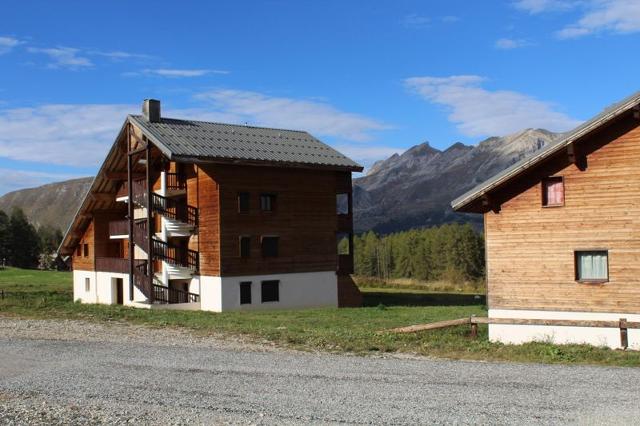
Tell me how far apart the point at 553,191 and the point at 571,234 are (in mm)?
1399

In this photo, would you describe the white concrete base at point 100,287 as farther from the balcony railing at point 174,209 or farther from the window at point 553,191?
the window at point 553,191

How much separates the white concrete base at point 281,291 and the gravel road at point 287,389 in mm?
16295

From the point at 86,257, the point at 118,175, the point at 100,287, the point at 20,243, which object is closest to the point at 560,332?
the point at 118,175

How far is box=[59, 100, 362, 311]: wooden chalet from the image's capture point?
35.4 metres

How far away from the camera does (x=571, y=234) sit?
20344 millimetres

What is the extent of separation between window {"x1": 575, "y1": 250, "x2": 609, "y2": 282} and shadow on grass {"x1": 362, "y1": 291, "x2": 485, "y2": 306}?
65.7 ft

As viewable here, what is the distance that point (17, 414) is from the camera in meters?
11.5

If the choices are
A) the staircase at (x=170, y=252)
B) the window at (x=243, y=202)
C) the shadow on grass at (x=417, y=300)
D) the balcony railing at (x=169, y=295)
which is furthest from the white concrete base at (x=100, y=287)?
the shadow on grass at (x=417, y=300)

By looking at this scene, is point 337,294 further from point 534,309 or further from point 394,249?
point 394,249

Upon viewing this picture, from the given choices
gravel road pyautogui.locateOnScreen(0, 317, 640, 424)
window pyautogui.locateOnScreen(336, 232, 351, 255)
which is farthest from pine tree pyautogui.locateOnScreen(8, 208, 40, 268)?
gravel road pyautogui.locateOnScreen(0, 317, 640, 424)

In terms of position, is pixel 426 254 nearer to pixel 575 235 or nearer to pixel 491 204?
pixel 491 204

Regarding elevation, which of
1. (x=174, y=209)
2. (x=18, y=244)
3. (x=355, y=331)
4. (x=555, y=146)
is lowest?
(x=355, y=331)

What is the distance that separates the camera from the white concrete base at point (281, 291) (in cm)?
3516

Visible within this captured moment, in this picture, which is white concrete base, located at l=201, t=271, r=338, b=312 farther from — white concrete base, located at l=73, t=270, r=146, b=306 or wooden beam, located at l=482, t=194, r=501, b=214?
wooden beam, located at l=482, t=194, r=501, b=214
